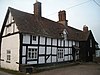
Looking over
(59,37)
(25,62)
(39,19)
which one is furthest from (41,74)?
(39,19)

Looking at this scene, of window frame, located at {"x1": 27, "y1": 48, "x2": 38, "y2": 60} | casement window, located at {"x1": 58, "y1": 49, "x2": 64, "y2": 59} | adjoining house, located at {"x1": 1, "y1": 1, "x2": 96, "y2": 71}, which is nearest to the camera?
adjoining house, located at {"x1": 1, "y1": 1, "x2": 96, "y2": 71}

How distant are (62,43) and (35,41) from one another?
252 inches

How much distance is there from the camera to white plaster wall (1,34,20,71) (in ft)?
63.9

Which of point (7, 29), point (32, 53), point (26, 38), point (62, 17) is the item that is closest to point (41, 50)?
point (32, 53)

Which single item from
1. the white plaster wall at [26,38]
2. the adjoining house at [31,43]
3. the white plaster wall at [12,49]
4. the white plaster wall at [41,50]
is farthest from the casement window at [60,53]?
the white plaster wall at [12,49]

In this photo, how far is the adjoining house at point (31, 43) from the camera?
763 inches

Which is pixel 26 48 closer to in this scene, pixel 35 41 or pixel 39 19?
Answer: pixel 35 41

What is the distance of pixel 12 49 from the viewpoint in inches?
813

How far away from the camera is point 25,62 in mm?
19219

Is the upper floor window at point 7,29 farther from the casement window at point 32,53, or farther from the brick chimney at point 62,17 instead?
the brick chimney at point 62,17

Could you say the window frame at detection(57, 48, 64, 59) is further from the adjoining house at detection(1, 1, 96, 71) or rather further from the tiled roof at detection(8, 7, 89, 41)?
the tiled roof at detection(8, 7, 89, 41)

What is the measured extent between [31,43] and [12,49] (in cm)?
266

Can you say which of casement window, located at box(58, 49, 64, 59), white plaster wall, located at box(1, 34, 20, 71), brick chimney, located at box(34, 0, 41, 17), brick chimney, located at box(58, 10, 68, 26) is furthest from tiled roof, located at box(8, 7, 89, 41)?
brick chimney, located at box(58, 10, 68, 26)

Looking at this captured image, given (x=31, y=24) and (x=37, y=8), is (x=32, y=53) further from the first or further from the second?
(x=37, y=8)
